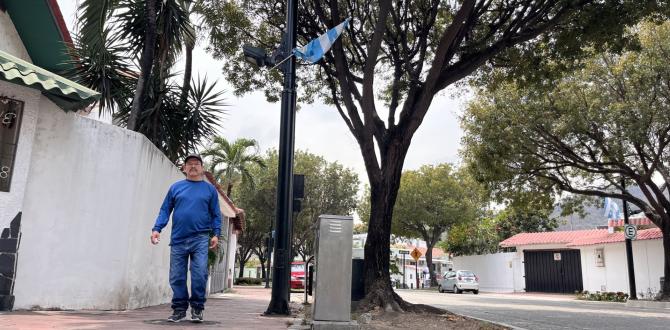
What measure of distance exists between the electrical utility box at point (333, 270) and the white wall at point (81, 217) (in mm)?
2993

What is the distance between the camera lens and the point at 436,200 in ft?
132

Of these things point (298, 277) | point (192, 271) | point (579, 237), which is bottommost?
point (298, 277)

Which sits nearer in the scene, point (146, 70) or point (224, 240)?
point (146, 70)

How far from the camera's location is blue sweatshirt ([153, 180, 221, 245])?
19.1ft

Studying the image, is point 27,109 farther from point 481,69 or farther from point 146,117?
point 481,69

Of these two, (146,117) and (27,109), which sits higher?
(146,117)

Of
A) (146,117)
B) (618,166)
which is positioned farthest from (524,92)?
(146,117)

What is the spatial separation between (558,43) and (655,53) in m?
7.55

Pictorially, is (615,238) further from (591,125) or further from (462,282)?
(591,125)

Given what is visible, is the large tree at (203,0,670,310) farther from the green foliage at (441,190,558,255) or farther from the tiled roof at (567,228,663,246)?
the green foliage at (441,190,558,255)

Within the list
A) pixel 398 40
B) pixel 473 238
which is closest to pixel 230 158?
pixel 398 40

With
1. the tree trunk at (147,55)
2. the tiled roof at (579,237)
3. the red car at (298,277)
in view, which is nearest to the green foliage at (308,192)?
the tiled roof at (579,237)

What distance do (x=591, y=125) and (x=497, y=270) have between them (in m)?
21.0

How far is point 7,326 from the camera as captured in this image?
16.0 ft
